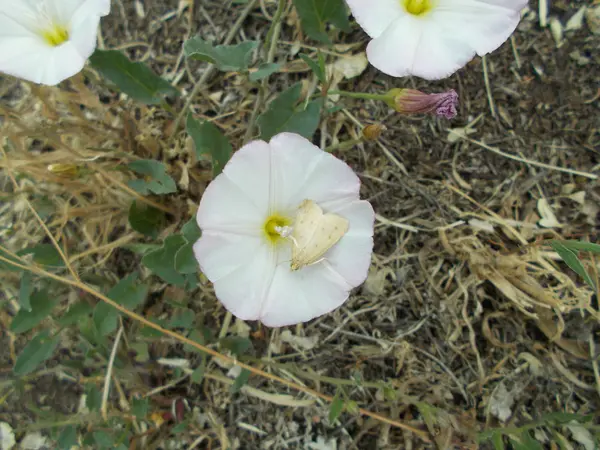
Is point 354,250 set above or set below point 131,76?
below

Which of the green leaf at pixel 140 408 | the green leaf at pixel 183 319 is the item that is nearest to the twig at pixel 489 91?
the green leaf at pixel 183 319

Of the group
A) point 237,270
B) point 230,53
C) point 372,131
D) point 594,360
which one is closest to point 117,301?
point 237,270

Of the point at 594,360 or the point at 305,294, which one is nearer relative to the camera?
the point at 305,294

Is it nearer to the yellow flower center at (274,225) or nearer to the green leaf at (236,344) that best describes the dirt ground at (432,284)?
the green leaf at (236,344)

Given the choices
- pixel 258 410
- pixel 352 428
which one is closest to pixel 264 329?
pixel 258 410

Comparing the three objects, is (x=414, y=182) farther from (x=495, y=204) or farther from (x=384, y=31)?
(x=384, y=31)

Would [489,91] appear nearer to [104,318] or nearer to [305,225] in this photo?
[305,225]
